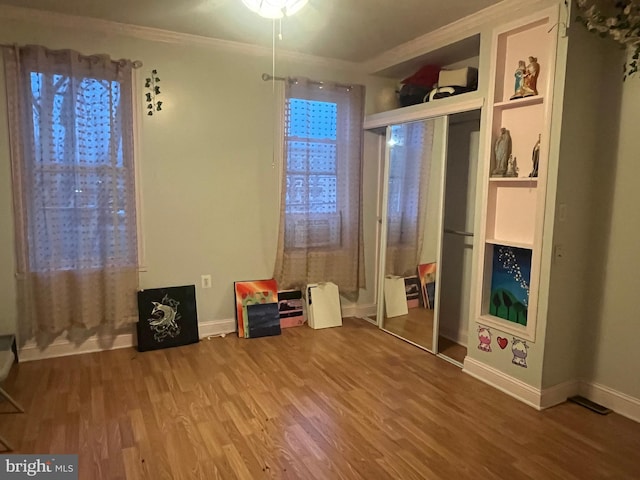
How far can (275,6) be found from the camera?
2361 mm

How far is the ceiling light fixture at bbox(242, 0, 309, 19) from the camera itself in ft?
7.66

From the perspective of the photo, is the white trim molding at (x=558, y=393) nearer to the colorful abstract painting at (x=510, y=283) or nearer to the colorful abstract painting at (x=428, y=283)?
the colorful abstract painting at (x=510, y=283)

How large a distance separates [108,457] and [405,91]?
3.38 meters

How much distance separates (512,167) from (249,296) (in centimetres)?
230

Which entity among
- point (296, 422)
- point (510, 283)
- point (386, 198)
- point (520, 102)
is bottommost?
point (296, 422)

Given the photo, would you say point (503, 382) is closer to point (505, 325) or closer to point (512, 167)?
point (505, 325)

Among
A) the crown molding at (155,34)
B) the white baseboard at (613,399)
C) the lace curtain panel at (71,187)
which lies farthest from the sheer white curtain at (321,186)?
the white baseboard at (613,399)

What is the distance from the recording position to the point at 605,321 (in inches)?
107

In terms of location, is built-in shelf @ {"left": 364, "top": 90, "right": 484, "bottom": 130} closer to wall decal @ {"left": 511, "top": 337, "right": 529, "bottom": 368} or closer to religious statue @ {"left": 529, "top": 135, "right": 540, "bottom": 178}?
religious statue @ {"left": 529, "top": 135, "right": 540, "bottom": 178}

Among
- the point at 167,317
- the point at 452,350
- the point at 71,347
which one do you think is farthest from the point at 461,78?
the point at 71,347

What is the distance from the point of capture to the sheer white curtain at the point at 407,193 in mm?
3598

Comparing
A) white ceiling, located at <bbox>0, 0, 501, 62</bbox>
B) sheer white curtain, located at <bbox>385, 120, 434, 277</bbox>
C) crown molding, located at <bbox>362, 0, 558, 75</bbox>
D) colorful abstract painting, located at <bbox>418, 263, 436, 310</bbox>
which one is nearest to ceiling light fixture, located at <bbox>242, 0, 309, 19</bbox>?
white ceiling, located at <bbox>0, 0, 501, 62</bbox>

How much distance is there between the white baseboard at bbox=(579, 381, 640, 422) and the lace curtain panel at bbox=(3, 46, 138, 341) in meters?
3.20

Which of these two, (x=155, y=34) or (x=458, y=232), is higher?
(x=155, y=34)
